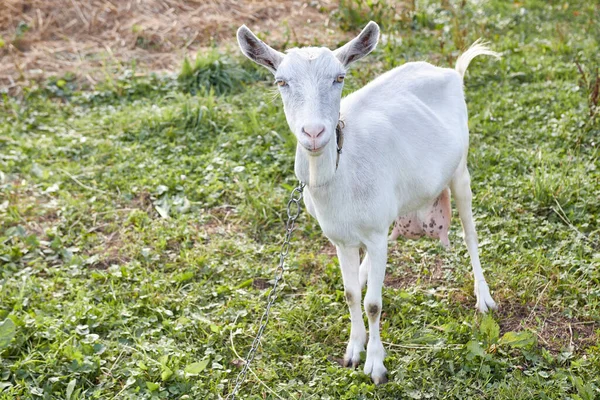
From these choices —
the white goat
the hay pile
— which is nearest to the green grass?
the white goat

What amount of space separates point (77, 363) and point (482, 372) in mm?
2248

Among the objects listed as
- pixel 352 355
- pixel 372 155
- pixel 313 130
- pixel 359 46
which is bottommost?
pixel 352 355

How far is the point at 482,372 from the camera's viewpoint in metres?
3.87

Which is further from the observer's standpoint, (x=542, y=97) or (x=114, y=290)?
(x=542, y=97)

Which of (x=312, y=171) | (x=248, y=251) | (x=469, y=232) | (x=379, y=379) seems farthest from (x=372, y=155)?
(x=248, y=251)

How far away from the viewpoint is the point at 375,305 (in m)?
3.88

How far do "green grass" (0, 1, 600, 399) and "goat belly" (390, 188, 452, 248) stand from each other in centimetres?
40

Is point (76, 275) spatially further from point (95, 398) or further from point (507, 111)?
point (507, 111)

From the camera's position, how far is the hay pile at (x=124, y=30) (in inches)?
318

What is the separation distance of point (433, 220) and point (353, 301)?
853 mm

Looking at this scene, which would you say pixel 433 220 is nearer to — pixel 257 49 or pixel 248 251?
pixel 248 251

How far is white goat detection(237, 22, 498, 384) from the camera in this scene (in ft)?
10.7

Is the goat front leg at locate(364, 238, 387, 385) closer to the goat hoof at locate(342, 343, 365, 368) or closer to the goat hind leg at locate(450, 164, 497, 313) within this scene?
the goat hoof at locate(342, 343, 365, 368)

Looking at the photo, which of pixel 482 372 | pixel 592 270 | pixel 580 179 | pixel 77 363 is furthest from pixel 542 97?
pixel 77 363
